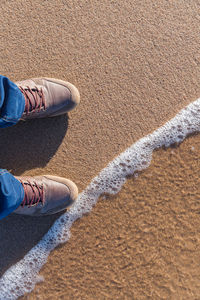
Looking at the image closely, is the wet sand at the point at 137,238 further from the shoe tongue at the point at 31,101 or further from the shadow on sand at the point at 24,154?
the shoe tongue at the point at 31,101

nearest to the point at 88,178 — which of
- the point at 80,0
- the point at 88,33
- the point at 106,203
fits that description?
the point at 106,203

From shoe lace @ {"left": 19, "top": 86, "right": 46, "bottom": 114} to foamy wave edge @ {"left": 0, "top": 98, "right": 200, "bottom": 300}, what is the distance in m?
0.49

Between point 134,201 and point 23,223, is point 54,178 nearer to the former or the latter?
point 23,223

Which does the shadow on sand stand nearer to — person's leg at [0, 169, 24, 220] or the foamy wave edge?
the foamy wave edge

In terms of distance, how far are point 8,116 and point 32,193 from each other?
0.41m

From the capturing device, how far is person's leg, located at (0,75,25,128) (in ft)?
3.75

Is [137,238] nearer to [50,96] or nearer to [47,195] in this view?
[47,195]

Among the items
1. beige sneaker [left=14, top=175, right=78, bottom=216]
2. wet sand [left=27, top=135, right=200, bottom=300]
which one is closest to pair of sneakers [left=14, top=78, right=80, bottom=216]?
beige sneaker [left=14, top=175, right=78, bottom=216]

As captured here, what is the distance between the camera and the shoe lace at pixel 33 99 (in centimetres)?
127

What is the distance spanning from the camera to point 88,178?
1.43m

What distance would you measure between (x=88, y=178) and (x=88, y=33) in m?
0.78

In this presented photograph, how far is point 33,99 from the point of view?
129 cm

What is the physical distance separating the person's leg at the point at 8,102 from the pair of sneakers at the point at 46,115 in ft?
0.30

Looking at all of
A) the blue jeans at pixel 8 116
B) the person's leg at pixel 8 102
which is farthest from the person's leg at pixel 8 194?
the person's leg at pixel 8 102
